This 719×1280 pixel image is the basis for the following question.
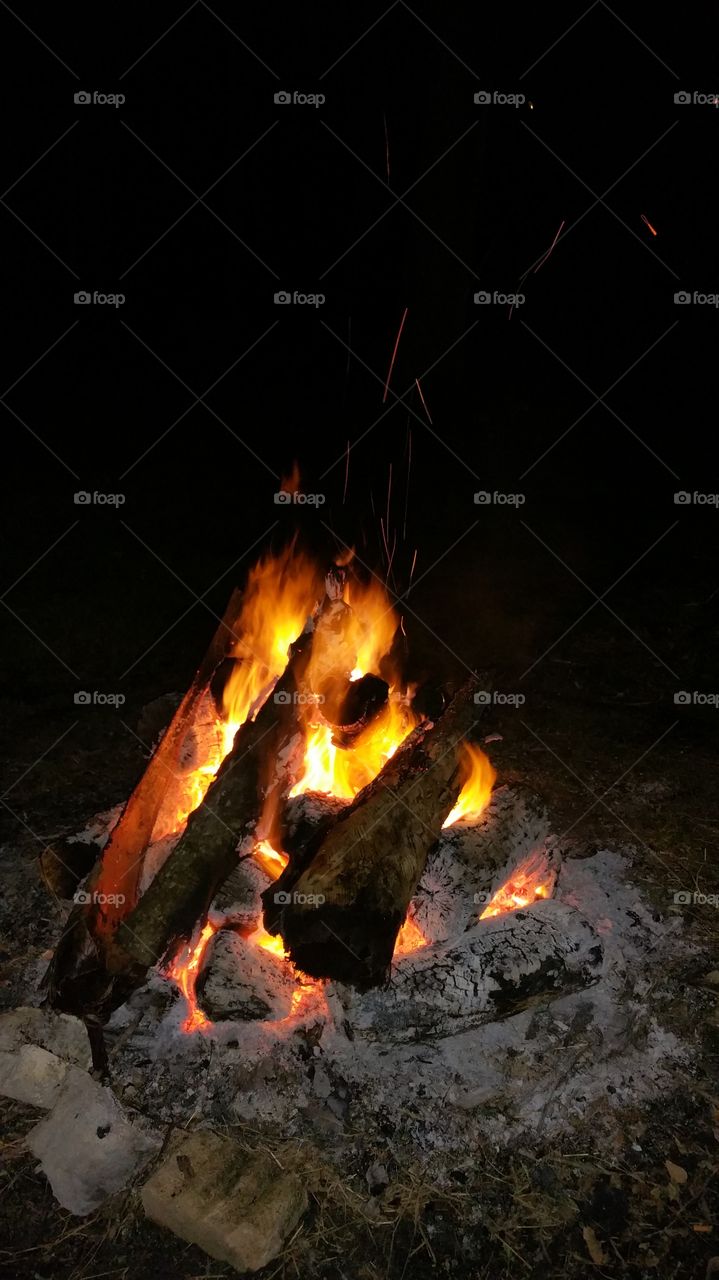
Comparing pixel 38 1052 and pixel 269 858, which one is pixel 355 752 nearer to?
pixel 269 858

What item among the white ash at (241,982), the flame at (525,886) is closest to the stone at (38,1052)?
the white ash at (241,982)

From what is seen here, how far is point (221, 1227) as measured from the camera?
8.58 feet

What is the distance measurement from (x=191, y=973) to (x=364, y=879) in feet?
2.88

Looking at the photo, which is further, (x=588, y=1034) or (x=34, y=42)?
(x=34, y=42)

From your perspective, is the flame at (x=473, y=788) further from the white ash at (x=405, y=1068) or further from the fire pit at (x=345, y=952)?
the white ash at (x=405, y=1068)

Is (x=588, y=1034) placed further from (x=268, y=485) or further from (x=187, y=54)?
(x=187, y=54)

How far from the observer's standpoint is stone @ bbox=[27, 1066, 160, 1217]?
109 inches

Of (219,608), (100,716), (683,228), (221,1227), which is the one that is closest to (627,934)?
(221,1227)

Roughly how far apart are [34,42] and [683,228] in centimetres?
1158

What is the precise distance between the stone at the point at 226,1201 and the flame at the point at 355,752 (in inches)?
70.6

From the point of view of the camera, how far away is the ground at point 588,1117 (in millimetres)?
2643

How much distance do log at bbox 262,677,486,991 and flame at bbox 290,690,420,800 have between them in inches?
18.0

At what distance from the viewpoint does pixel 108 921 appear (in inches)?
132

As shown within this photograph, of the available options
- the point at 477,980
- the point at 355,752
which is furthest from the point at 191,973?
the point at 355,752
